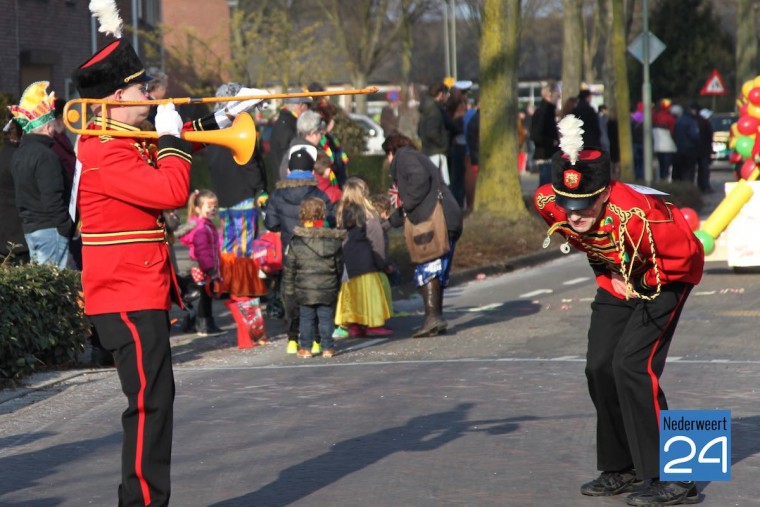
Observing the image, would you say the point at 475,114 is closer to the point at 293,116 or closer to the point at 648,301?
the point at 293,116

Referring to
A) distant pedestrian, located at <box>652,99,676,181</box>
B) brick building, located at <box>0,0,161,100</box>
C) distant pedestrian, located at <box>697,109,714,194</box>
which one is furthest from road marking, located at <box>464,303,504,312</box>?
distant pedestrian, located at <box>652,99,676,181</box>

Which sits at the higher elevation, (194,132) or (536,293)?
(194,132)

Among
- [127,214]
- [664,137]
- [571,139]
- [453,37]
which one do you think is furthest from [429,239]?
[453,37]

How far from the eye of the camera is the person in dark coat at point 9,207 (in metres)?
11.9

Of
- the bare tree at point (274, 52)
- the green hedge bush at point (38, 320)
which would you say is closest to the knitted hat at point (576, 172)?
the green hedge bush at point (38, 320)

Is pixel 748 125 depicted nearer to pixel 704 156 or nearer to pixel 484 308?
pixel 484 308

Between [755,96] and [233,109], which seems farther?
[755,96]

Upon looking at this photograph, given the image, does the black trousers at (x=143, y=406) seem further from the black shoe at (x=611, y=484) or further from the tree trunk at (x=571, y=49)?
the tree trunk at (x=571, y=49)

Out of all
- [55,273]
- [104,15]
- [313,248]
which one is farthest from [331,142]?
[104,15]

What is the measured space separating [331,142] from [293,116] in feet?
2.74

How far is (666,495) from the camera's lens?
6.66 m

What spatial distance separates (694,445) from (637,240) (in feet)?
2.97

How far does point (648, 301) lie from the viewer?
22.3 feet

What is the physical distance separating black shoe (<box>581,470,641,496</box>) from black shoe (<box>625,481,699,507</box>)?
0.47ft
